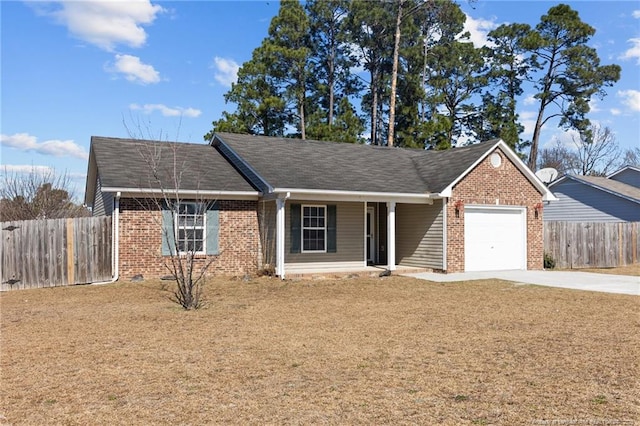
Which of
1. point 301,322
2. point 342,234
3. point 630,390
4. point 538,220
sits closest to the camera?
point 630,390

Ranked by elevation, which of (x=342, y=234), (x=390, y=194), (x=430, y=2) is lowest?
(x=342, y=234)

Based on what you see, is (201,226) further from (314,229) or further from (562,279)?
(562,279)

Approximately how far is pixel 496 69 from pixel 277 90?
15143 millimetres

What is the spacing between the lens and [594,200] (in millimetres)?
26203

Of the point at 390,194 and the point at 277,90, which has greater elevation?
the point at 277,90

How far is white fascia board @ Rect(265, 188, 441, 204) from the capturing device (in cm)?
1455

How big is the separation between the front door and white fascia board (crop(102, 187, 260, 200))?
15.3 feet

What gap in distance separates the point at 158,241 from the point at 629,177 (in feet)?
91.1

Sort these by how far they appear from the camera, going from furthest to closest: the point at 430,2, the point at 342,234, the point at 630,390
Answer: the point at 430,2 → the point at 342,234 → the point at 630,390

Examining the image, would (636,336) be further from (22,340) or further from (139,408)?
(22,340)

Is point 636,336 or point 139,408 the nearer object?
point 139,408

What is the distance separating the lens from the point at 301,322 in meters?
8.73

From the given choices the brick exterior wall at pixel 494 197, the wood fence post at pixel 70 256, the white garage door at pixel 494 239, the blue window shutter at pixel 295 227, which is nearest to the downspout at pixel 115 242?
the wood fence post at pixel 70 256

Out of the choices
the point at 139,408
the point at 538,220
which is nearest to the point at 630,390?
the point at 139,408
